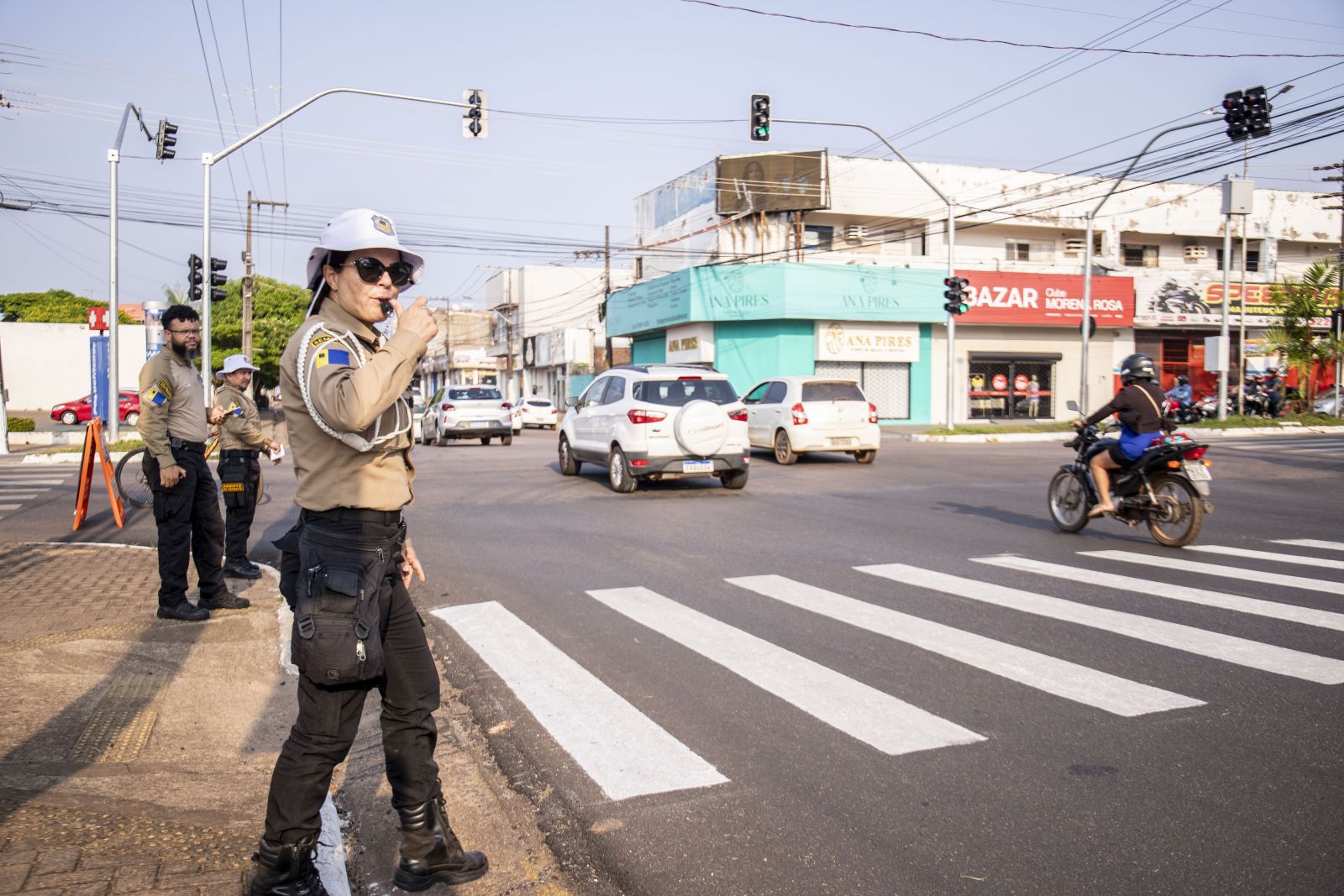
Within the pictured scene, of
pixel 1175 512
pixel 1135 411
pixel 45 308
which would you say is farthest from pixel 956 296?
pixel 45 308

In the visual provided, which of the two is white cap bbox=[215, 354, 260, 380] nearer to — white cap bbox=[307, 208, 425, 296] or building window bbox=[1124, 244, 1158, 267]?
white cap bbox=[307, 208, 425, 296]

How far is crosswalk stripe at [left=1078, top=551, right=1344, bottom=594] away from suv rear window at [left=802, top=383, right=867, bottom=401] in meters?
10.8

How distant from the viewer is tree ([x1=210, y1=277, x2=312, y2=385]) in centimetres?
6612

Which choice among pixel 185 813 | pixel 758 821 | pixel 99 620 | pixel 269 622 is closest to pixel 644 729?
pixel 758 821

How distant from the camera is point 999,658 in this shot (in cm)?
576

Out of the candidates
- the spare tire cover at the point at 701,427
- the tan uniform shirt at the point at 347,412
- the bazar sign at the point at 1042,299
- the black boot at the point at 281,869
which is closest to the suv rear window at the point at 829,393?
the spare tire cover at the point at 701,427

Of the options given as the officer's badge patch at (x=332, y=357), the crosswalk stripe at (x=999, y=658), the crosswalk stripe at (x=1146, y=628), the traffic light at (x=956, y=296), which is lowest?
the crosswalk stripe at (x=999, y=658)

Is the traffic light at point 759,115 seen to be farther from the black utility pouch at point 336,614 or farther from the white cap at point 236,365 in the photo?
the black utility pouch at point 336,614

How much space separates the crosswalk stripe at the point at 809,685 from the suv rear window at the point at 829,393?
13.1 metres

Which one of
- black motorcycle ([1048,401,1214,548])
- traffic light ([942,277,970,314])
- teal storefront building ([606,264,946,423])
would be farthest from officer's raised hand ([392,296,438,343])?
teal storefront building ([606,264,946,423])

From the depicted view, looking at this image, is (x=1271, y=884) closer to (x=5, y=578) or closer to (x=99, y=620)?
(x=99, y=620)

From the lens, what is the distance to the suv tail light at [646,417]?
14.6 meters

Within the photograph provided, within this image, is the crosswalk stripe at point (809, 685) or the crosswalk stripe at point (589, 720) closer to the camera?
the crosswalk stripe at point (589, 720)

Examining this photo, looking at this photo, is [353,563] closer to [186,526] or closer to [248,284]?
[186,526]
